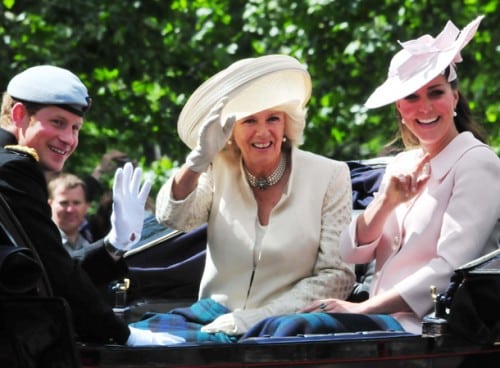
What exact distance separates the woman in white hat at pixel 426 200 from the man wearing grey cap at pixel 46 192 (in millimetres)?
741

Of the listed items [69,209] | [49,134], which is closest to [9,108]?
[49,134]

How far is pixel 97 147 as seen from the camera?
11.7m

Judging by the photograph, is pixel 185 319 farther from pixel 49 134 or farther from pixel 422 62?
pixel 422 62

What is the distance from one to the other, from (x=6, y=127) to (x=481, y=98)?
7353mm

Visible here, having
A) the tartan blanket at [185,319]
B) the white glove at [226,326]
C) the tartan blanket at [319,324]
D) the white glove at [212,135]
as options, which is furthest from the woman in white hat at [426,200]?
the white glove at [212,135]

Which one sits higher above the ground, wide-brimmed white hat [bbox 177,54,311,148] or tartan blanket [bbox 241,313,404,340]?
wide-brimmed white hat [bbox 177,54,311,148]

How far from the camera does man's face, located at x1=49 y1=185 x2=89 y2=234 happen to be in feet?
28.0

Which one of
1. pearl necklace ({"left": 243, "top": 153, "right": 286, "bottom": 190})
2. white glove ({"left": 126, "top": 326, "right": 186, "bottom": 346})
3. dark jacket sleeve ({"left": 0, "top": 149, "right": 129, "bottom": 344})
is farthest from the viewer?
pearl necklace ({"left": 243, "top": 153, "right": 286, "bottom": 190})

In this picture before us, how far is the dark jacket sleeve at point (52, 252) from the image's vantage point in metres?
4.62

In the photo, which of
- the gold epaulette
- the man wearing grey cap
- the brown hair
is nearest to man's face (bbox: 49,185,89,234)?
the man wearing grey cap

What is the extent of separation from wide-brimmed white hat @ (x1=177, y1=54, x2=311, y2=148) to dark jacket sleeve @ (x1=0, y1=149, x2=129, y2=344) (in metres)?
1.00

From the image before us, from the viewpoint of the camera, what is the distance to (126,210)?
17.2 feet

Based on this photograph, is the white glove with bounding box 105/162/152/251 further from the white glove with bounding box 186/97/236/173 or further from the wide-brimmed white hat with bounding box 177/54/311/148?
the wide-brimmed white hat with bounding box 177/54/311/148

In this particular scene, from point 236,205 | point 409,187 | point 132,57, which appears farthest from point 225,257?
point 132,57
